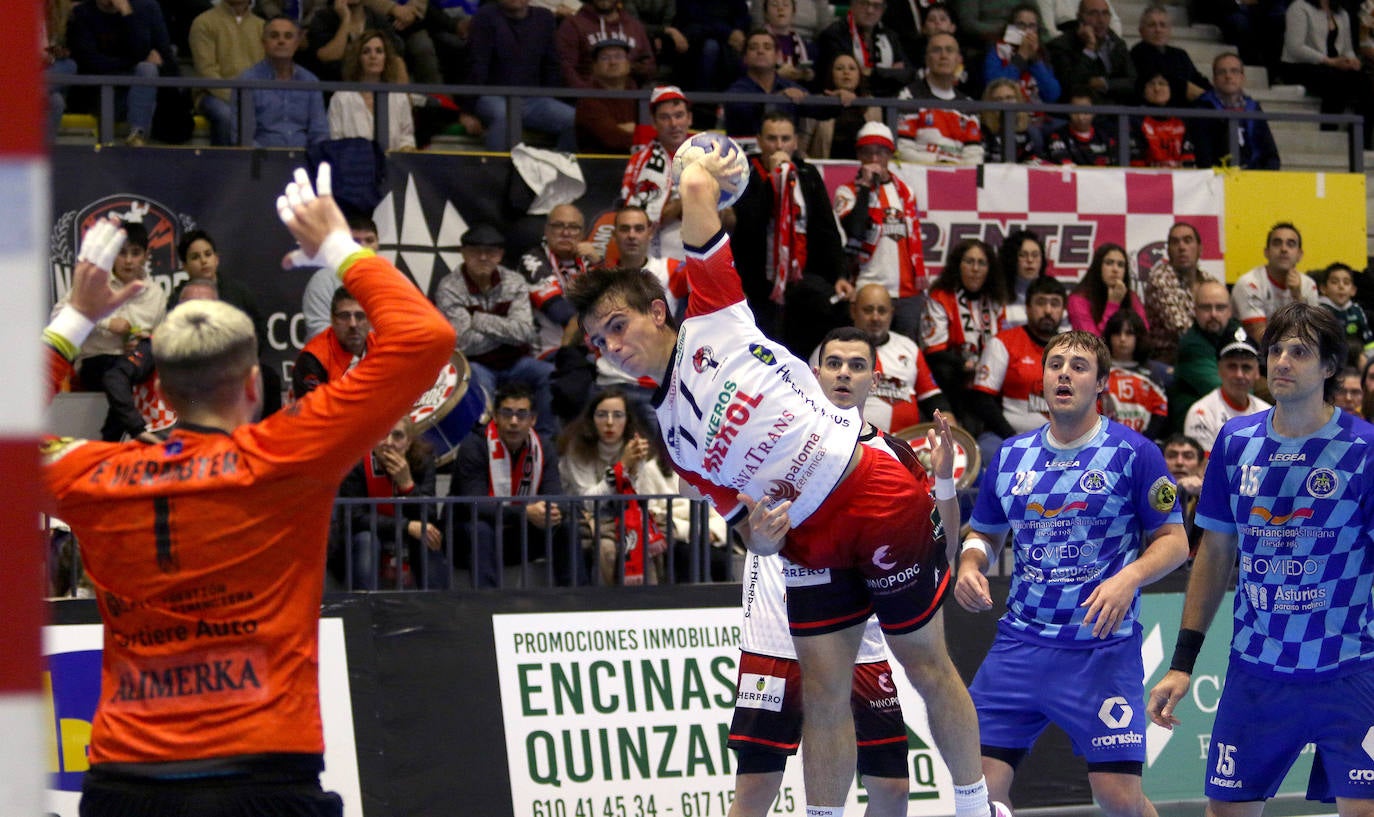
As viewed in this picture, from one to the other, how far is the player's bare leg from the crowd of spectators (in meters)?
6.46

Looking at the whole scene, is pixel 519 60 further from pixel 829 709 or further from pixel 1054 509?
pixel 829 709

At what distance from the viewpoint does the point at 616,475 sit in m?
9.31

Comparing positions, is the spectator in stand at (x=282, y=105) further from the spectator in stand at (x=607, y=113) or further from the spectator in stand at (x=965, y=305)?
the spectator in stand at (x=965, y=305)

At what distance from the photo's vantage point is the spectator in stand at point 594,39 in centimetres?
1198

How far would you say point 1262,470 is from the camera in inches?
220

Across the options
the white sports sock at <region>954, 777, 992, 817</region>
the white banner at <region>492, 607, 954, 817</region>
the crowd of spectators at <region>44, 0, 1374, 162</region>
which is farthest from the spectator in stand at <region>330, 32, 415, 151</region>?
the white sports sock at <region>954, 777, 992, 817</region>

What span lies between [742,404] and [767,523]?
42 centimetres

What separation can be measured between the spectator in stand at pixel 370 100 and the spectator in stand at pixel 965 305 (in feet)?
13.0

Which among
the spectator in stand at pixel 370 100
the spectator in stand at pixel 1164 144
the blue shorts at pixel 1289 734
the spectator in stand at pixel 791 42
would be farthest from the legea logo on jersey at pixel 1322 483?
the spectator in stand at pixel 1164 144

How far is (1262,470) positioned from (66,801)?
18.4 ft

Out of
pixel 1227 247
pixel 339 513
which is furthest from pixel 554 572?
pixel 1227 247

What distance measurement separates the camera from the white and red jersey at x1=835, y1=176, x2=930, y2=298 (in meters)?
11.3

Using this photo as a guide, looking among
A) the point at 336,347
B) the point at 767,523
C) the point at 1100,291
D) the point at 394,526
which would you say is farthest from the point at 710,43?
the point at 767,523

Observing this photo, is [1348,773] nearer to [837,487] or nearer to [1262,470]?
[1262,470]
